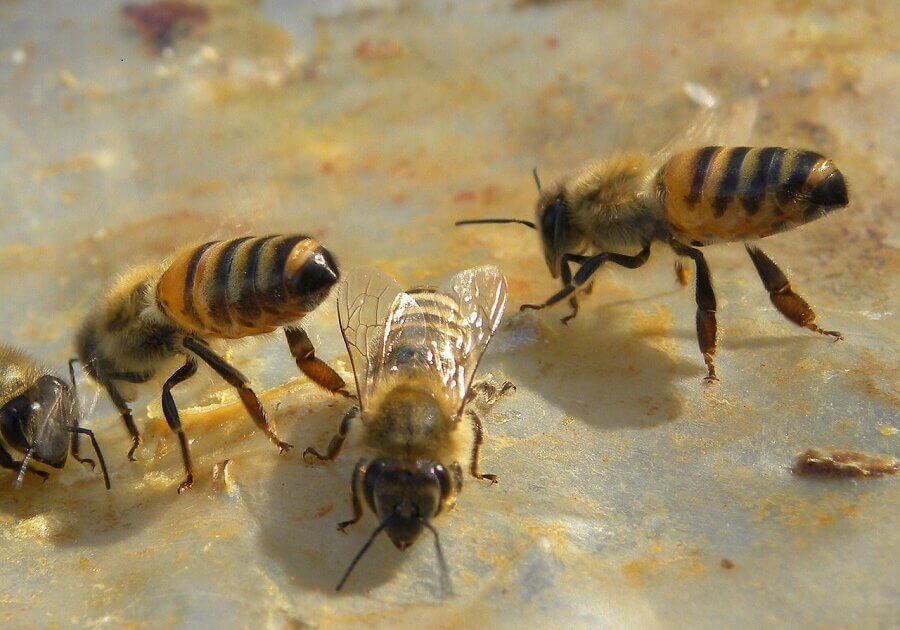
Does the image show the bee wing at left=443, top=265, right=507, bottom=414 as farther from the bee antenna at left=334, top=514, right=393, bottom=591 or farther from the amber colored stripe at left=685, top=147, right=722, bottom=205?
the amber colored stripe at left=685, top=147, right=722, bottom=205

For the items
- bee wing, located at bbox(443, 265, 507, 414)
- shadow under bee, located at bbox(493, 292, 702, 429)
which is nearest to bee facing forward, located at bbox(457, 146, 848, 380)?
shadow under bee, located at bbox(493, 292, 702, 429)

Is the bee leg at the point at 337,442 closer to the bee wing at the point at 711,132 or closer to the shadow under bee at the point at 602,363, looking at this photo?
the shadow under bee at the point at 602,363

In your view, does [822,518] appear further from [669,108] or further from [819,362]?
[669,108]

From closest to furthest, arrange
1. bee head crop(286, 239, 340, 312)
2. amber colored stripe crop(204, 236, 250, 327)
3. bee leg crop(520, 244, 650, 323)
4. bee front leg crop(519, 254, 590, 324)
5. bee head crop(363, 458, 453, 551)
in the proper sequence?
bee head crop(363, 458, 453, 551) → bee head crop(286, 239, 340, 312) → amber colored stripe crop(204, 236, 250, 327) → bee leg crop(520, 244, 650, 323) → bee front leg crop(519, 254, 590, 324)

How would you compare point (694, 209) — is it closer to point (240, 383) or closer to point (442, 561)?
point (442, 561)

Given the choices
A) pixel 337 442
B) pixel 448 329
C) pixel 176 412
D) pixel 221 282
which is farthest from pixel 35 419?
pixel 448 329

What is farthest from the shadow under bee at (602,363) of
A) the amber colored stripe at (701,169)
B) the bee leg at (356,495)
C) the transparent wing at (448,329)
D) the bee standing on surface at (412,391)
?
the bee leg at (356,495)
